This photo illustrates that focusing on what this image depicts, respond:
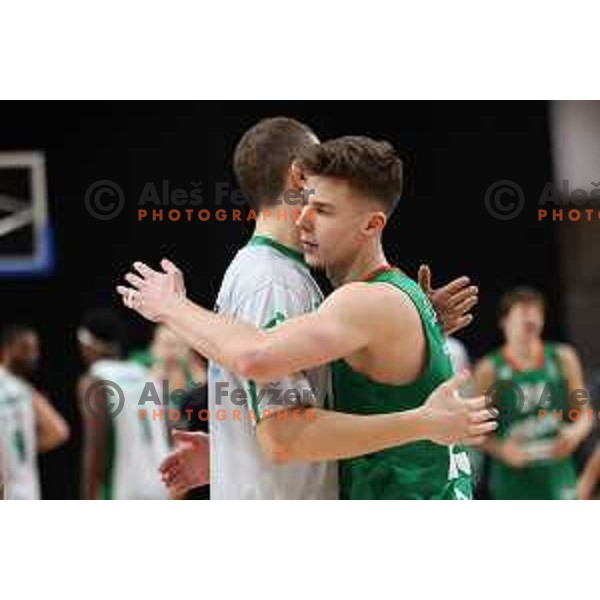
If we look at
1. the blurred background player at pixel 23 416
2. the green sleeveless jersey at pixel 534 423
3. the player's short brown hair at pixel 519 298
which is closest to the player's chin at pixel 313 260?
the player's short brown hair at pixel 519 298

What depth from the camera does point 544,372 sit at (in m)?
6.07

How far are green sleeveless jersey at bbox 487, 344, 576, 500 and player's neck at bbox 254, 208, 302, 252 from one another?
2.71m

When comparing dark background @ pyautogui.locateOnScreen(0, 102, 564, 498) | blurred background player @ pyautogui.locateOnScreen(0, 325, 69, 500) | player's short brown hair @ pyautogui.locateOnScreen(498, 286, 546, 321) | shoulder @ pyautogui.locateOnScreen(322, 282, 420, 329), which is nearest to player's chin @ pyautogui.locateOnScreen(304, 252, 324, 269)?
shoulder @ pyautogui.locateOnScreen(322, 282, 420, 329)

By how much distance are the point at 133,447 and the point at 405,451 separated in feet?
9.92

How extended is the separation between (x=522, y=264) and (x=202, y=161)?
158 cm

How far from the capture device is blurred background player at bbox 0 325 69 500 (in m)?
6.15

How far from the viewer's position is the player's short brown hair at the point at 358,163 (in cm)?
341

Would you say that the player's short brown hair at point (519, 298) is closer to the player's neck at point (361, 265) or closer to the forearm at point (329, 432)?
the player's neck at point (361, 265)

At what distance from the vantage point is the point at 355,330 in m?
3.29

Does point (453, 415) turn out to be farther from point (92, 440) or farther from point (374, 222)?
point (92, 440)

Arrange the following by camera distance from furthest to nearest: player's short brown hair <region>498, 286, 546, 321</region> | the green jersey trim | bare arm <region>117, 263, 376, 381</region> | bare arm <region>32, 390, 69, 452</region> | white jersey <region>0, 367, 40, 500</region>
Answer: bare arm <region>32, 390, 69, 452</region> < white jersey <region>0, 367, 40, 500</region> < player's short brown hair <region>498, 286, 546, 321</region> < the green jersey trim < bare arm <region>117, 263, 376, 381</region>

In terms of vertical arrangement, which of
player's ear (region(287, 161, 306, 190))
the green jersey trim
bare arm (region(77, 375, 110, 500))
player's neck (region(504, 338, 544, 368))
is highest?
player's ear (region(287, 161, 306, 190))

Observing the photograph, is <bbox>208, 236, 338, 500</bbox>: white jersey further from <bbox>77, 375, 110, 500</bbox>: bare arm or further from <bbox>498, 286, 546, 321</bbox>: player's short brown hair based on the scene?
<bbox>77, 375, 110, 500</bbox>: bare arm
